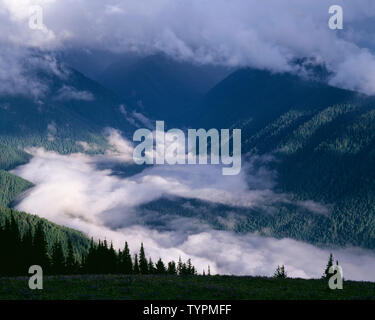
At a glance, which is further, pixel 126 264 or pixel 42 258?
pixel 126 264

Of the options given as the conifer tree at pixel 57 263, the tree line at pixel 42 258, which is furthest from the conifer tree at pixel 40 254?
the conifer tree at pixel 57 263

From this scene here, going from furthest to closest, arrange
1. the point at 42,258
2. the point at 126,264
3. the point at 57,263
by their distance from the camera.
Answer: the point at 126,264
the point at 57,263
the point at 42,258

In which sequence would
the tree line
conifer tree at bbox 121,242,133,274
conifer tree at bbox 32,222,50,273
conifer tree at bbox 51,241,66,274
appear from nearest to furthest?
the tree line → conifer tree at bbox 32,222,50,273 → conifer tree at bbox 51,241,66,274 → conifer tree at bbox 121,242,133,274

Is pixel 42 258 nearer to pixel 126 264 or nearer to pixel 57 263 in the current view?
pixel 57 263

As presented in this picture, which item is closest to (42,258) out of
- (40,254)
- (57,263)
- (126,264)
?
(40,254)

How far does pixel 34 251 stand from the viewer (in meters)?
97.9

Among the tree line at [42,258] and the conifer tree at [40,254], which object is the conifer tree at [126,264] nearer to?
the tree line at [42,258]

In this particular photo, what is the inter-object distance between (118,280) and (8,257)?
4458cm

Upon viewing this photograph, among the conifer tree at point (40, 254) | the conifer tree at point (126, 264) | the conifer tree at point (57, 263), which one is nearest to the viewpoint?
the conifer tree at point (40, 254)

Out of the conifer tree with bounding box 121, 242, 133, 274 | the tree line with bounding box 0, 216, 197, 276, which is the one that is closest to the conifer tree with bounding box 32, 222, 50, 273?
the tree line with bounding box 0, 216, 197, 276

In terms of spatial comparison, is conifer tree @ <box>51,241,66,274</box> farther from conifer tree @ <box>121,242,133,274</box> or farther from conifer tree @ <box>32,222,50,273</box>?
conifer tree @ <box>121,242,133,274</box>
